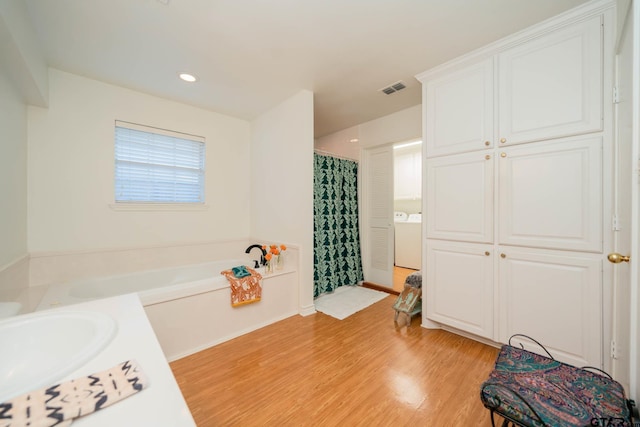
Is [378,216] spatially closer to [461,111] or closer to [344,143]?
[344,143]

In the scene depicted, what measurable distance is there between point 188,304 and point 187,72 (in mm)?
2095

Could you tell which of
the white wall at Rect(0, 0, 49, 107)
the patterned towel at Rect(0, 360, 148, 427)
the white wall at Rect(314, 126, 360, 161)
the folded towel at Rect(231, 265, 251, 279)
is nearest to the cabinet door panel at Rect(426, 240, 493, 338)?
the folded towel at Rect(231, 265, 251, 279)

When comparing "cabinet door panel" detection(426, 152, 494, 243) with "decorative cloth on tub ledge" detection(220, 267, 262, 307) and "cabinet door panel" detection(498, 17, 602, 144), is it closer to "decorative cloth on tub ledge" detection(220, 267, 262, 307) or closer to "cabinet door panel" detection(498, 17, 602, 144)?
"cabinet door panel" detection(498, 17, 602, 144)

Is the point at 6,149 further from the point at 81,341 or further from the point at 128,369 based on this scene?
the point at 128,369

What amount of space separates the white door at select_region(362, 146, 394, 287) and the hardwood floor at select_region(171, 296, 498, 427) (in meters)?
1.28

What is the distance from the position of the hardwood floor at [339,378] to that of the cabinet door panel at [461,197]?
950mm

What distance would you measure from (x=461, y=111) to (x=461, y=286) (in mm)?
1499

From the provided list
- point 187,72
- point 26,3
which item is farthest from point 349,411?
point 26,3

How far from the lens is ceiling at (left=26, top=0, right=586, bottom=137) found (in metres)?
1.60

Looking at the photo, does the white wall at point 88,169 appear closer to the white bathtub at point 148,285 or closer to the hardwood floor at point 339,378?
the white bathtub at point 148,285

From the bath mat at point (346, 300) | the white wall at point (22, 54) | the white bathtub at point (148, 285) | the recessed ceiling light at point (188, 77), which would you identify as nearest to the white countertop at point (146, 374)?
the white bathtub at point (148, 285)

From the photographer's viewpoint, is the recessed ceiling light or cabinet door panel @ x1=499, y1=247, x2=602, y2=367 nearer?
cabinet door panel @ x1=499, y1=247, x2=602, y2=367

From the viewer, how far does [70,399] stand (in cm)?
55

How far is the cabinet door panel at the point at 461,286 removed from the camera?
6.53ft
